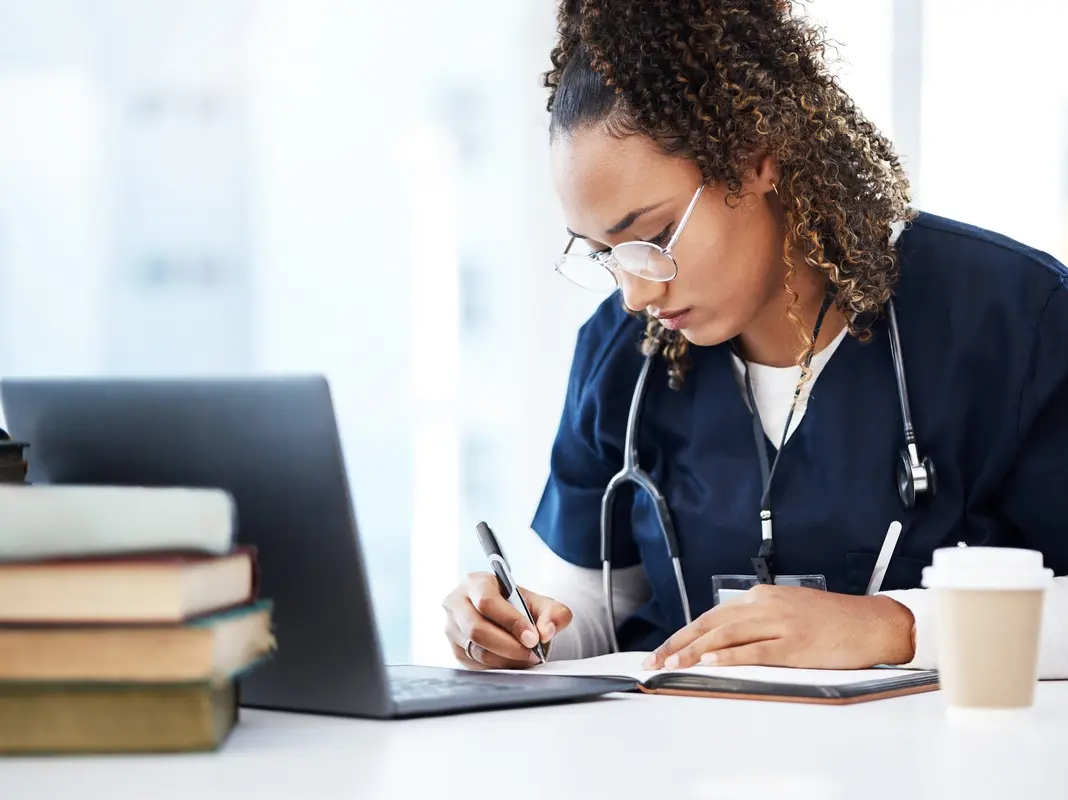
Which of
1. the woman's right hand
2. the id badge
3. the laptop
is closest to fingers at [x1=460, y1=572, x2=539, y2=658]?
the woman's right hand

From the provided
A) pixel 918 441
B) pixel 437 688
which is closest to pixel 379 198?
pixel 918 441

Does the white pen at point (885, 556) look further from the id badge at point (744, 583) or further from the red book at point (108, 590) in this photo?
the red book at point (108, 590)

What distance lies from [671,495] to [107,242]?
145 cm

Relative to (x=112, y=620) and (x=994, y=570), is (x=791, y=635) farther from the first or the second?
(x=112, y=620)

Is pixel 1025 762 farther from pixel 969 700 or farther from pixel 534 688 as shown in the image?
pixel 534 688

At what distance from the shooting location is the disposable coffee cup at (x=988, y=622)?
0.69m

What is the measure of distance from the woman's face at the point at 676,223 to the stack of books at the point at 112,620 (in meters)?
0.78

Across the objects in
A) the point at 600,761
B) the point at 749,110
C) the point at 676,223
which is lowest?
the point at 600,761

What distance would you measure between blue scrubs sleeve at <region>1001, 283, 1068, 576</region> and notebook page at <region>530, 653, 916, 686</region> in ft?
1.25

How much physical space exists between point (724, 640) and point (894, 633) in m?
0.17

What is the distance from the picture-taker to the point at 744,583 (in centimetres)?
132

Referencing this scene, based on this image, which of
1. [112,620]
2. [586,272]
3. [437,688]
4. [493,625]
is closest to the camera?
[112,620]

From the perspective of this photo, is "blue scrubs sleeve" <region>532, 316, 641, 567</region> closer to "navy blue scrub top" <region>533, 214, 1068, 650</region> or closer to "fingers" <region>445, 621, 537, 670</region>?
"navy blue scrub top" <region>533, 214, 1068, 650</region>

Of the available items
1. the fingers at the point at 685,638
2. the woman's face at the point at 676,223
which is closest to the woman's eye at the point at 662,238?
the woman's face at the point at 676,223
